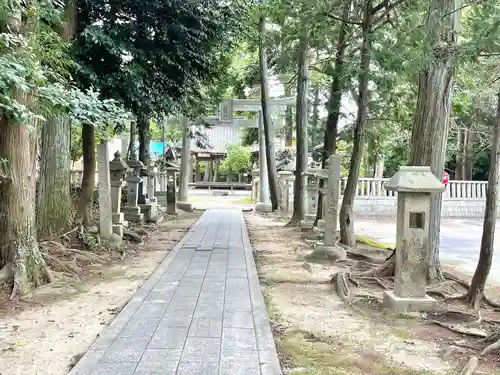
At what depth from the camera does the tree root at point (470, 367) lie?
376 centimetres

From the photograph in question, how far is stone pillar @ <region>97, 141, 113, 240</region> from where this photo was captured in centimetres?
956

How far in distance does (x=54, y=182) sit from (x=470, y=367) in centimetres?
725

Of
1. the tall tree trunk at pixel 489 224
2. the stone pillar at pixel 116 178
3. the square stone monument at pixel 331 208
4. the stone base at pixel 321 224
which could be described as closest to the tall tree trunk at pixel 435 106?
the tall tree trunk at pixel 489 224

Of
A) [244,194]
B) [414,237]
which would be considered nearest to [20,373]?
[414,237]

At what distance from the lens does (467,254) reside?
37.2ft

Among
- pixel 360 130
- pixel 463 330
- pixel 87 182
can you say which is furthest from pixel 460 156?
pixel 463 330

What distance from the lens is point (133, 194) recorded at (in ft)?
46.7

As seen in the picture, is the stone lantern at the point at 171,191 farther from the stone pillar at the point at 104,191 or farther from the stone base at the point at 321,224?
the stone pillar at the point at 104,191

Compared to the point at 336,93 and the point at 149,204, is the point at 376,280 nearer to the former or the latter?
the point at 336,93

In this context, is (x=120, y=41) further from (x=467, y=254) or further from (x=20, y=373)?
(x=467, y=254)

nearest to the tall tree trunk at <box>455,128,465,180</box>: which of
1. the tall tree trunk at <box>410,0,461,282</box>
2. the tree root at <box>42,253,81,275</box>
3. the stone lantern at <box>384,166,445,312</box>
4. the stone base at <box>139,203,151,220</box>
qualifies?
the stone base at <box>139,203,151,220</box>

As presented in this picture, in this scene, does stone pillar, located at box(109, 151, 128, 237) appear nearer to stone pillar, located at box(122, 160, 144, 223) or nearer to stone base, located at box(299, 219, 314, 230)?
stone pillar, located at box(122, 160, 144, 223)

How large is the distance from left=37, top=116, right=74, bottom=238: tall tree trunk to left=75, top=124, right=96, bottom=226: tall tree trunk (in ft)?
2.85

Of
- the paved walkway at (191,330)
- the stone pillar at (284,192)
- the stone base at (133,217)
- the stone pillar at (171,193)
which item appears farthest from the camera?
the stone pillar at (284,192)
